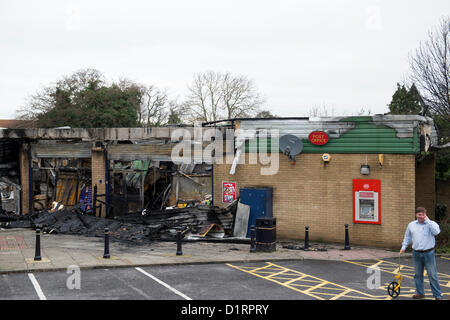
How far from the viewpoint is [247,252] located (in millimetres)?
13844

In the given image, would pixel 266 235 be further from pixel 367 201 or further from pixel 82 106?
pixel 82 106

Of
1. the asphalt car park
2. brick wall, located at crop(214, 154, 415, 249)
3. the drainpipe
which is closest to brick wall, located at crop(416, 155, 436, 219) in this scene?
brick wall, located at crop(214, 154, 415, 249)

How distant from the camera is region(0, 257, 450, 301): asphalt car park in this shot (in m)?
8.96

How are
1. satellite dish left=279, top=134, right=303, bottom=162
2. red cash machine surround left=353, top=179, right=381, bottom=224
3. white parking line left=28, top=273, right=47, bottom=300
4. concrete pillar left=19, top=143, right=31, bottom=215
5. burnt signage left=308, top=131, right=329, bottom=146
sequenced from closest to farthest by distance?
white parking line left=28, top=273, right=47, bottom=300, red cash machine surround left=353, top=179, right=381, bottom=224, burnt signage left=308, top=131, right=329, bottom=146, satellite dish left=279, top=134, right=303, bottom=162, concrete pillar left=19, top=143, right=31, bottom=215

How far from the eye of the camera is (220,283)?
10.1m

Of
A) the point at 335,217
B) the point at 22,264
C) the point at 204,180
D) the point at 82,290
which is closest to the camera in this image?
the point at 82,290

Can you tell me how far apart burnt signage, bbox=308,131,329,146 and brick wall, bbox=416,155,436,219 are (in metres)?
6.31

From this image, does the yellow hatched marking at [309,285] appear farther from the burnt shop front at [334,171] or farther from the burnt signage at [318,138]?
the burnt signage at [318,138]

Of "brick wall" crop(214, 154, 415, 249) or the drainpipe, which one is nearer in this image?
"brick wall" crop(214, 154, 415, 249)

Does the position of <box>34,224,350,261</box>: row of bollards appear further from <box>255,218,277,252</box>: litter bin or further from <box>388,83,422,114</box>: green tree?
<box>388,83,422,114</box>: green tree

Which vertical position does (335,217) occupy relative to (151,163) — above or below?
below
